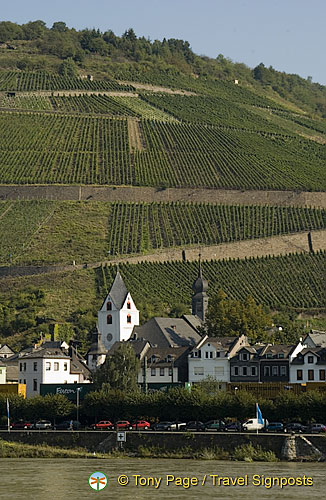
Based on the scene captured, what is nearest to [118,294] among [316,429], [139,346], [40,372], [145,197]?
[139,346]

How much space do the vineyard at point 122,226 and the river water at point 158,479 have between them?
60.7m

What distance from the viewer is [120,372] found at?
243 feet

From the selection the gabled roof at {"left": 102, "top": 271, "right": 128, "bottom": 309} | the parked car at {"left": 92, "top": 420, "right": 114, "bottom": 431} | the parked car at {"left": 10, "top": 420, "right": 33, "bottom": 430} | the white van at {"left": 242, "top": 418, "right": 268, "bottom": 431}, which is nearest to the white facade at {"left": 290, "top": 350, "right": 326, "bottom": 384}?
the white van at {"left": 242, "top": 418, "right": 268, "bottom": 431}

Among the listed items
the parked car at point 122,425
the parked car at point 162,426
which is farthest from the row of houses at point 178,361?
the parked car at point 162,426

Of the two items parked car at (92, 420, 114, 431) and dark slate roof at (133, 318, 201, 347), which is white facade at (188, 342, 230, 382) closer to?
dark slate roof at (133, 318, 201, 347)

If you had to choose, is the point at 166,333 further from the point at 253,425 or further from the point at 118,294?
the point at 253,425

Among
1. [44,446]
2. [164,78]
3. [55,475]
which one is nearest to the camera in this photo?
[55,475]

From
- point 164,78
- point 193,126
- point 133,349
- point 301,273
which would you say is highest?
point 164,78

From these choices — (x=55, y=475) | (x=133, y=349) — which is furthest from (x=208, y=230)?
(x=55, y=475)

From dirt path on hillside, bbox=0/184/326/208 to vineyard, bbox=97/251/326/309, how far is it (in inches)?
634

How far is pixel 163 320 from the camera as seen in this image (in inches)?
3526

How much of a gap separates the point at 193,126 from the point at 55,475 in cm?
11459

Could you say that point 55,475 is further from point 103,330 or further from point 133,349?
point 103,330

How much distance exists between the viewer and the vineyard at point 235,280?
10886 centimetres
